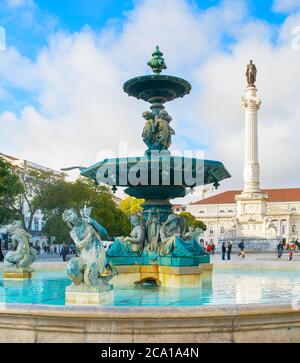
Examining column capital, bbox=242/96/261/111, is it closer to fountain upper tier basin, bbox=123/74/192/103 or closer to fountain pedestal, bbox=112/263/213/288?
fountain upper tier basin, bbox=123/74/192/103

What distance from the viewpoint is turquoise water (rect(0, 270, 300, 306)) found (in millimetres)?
8188

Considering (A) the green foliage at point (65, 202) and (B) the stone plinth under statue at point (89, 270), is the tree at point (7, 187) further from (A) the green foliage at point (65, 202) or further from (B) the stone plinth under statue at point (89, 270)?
(B) the stone plinth under statue at point (89, 270)

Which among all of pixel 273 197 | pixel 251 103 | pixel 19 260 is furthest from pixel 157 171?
pixel 273 197

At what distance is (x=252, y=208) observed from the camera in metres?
67.3

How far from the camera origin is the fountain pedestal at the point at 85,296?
695 centimetres

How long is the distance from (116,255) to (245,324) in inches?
231

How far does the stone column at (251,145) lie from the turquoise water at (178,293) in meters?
58.4

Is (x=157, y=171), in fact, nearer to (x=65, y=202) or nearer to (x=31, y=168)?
(x=65, y=202)

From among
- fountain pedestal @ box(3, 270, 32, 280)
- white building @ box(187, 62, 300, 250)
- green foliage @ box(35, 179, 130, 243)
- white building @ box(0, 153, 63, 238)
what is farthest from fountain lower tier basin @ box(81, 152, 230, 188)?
white building @ box(0, 153, 63, 238)

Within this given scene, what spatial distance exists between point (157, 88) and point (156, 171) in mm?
2335

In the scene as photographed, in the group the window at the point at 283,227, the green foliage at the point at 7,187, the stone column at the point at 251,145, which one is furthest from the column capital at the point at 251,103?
the green foliage at the point at 7,187

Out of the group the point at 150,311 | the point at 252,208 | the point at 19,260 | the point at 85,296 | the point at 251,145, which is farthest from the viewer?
the point at 251,145

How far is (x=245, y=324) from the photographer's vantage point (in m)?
5.58
